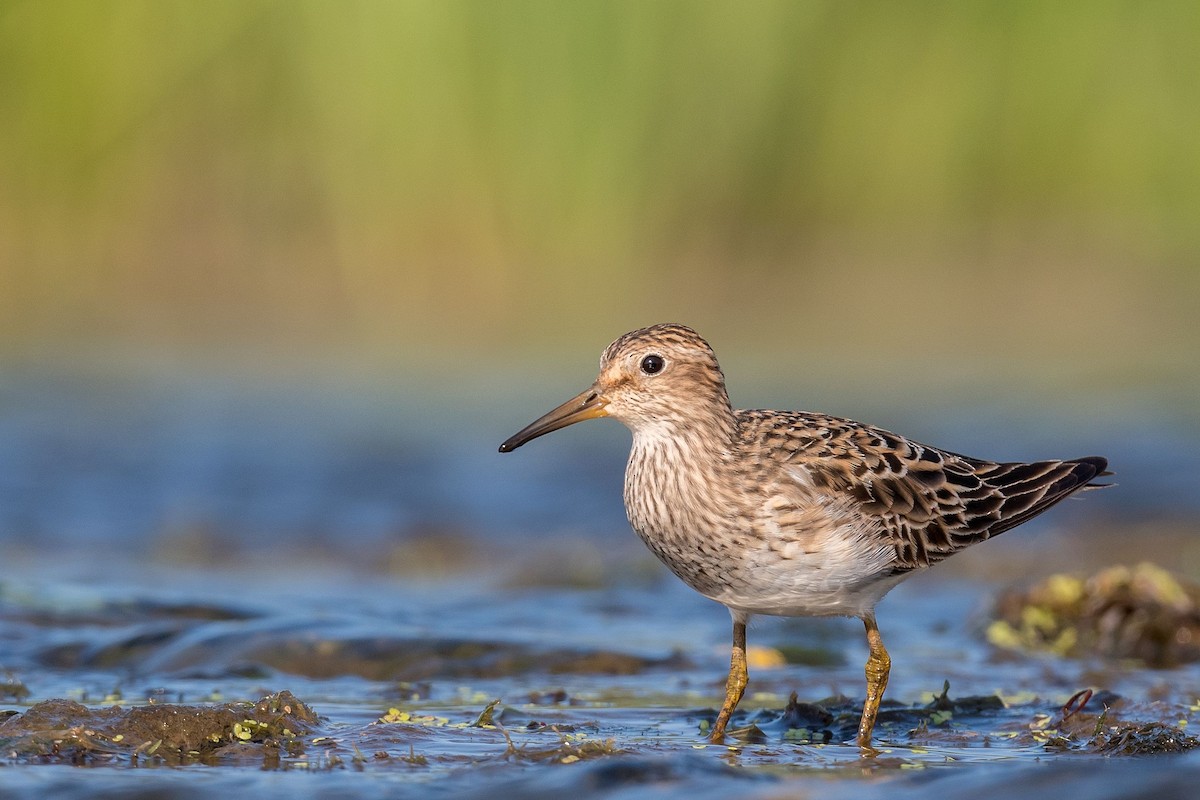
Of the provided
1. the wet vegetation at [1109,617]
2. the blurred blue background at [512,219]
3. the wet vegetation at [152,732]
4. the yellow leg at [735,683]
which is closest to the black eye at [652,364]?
the yellow leg at [735,683]

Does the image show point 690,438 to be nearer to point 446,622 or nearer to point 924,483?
point 924,483

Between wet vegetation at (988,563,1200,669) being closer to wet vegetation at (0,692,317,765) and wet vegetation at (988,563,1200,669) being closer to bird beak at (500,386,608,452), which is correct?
bird beak at (500,386,608,452)

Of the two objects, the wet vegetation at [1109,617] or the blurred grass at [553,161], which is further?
the blurred grass at [553,161]

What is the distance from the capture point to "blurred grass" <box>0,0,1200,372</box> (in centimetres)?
1540

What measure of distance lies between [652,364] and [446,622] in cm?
226

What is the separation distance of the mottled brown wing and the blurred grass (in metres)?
8.90

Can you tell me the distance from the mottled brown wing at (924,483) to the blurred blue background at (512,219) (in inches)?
205

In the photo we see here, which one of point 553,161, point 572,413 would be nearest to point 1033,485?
point 572,413

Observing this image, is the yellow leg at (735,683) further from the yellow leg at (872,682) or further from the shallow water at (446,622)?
the yellow leg at (872,682)

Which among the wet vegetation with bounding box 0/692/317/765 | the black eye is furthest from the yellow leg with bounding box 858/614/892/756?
the wet vegetation with bounding box 0/692/317/765

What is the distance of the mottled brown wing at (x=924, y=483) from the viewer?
21.8ft

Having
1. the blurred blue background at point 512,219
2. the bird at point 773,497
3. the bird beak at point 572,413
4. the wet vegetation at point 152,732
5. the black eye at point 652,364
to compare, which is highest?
the blurred blue background at point 512,219

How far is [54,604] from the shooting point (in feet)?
27.4

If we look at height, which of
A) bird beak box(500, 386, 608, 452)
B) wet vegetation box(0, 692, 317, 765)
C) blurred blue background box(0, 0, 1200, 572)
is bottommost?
wet vegetation box(0, 692, 317, 765)
